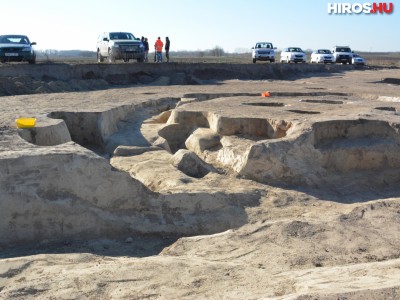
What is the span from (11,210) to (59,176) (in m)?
0.65

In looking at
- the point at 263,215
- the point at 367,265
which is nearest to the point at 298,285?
the point at 367,265

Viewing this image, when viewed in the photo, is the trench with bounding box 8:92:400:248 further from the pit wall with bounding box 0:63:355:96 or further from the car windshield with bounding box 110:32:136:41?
the car windshield with bounding box 110:32:136:41

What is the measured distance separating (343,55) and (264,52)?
6812 millimetres

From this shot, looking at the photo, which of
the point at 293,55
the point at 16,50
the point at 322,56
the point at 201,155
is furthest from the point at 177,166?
the point at 322,56

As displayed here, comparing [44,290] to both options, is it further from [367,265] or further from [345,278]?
[367,265]

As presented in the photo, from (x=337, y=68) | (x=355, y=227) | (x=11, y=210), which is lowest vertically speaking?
(x=355, y=227)

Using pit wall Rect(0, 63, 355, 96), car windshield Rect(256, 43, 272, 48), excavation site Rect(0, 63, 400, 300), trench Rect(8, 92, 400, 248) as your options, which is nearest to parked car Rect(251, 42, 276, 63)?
car windshield Rect(256, 43, 272, 48)

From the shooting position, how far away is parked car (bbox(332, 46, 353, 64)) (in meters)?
33.9

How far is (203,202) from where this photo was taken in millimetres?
6516

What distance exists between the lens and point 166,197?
644 centimetres

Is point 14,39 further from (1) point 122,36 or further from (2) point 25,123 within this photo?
(2) point 25,123

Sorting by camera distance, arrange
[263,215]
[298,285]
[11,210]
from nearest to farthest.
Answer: [298,285]
[11,210]
[263,215]

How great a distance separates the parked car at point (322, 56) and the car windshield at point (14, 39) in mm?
19142

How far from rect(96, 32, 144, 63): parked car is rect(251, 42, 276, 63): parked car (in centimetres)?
954
